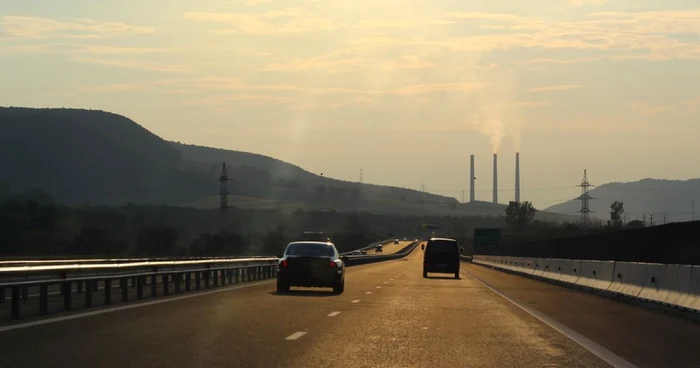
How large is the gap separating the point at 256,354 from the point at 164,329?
4.41 meters

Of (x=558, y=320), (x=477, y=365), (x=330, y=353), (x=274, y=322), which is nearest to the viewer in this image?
(x=477, y=365)

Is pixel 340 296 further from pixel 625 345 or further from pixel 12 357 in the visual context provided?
pixel 12 357

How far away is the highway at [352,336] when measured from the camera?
1529 centimetres

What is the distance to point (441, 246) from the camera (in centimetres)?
5794

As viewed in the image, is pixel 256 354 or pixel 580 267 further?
pixel 580 267

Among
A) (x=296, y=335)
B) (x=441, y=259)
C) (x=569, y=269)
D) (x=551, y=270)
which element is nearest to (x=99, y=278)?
(x=296, y=335)

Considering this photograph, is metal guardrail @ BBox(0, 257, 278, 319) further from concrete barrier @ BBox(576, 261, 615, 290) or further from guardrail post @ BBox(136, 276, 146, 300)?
concrete barrier @ BBox(576, 261, 615, 290)

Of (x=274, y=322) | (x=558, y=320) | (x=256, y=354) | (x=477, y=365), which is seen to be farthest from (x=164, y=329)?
(x=558, y=320)

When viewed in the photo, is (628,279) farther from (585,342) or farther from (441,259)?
(441,259)

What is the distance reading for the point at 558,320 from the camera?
2375 centimetres

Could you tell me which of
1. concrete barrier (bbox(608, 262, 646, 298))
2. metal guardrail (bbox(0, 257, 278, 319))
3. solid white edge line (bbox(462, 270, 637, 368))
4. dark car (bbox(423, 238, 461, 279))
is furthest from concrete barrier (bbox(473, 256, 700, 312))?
metal guardrail (bbox(0, 257, 278, 319))

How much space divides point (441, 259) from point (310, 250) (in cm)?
2288

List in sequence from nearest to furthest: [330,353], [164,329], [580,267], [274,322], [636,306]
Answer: [330,353]
[164,329]
[274,322]
[636,306]
[580,267]

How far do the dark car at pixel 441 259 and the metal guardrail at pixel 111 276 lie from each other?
7.90 metres
